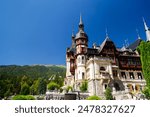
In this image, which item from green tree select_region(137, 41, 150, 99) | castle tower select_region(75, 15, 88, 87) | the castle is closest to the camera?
green tree select_region(137, 41, 150, 99)

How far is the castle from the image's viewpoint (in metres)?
28.7

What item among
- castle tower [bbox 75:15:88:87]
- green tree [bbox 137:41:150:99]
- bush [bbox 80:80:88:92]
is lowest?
bush [bbox 80:80:88:92]

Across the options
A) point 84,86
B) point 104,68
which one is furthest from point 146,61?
point 84,86

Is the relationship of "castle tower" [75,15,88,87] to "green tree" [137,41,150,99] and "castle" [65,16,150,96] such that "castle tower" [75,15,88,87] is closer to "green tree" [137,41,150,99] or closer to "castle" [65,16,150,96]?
"castle" [65,16,150,96]

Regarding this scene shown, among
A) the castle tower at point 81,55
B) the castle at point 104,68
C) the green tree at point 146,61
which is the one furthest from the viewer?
the castle tower at point 81,55

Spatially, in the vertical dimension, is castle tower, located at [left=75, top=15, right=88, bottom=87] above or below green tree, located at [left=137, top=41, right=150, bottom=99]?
above

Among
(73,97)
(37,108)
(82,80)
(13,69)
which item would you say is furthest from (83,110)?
(13,69)

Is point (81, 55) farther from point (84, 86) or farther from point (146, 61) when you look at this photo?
point (146, 61)

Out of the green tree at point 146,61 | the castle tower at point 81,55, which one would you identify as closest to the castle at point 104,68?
the castle tower at point 81,55

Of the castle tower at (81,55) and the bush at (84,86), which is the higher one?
the castle tower at (81,55)

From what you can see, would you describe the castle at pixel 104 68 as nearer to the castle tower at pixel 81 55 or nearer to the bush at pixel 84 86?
the castle tower at pixel 81 55

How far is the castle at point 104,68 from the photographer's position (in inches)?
1131

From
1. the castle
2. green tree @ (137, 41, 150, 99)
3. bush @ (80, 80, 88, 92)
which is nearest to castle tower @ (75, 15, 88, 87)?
the castle

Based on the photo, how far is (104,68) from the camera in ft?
99.2
